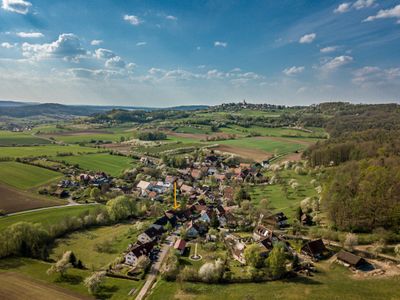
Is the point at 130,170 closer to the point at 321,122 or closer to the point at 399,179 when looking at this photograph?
the point at 399,179

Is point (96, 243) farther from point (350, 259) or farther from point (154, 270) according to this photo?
point (350, 259)

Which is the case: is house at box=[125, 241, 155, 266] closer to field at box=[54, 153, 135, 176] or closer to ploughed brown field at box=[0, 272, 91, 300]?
ploughed brown field at box=[0, 272, 91, 300]

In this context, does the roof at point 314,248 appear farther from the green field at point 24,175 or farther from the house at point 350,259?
the green field at point 24,175

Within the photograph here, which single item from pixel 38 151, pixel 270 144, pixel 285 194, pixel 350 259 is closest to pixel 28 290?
pixel 350 259

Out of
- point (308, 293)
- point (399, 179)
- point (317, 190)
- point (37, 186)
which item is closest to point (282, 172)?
point (317, 190)

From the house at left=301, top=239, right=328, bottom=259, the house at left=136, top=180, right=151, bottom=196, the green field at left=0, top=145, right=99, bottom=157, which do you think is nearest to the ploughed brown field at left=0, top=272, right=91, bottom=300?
the house at left=301, top=239, right=328, bottom=259

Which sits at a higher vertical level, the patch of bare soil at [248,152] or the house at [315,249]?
the patch of bare soil at [248,152]

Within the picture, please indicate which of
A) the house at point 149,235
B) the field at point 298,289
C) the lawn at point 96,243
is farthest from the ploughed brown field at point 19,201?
the field at point 298,289
